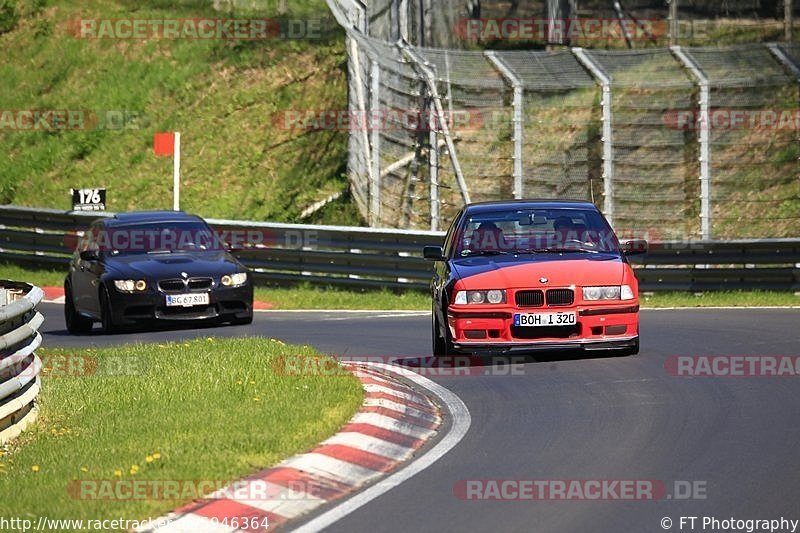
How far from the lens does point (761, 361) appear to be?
14125 millimetres

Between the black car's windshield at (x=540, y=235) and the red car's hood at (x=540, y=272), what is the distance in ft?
1.47

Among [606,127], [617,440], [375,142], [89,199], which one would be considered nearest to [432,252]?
[617,440]

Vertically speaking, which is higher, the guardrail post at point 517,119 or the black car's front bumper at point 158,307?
the guardrail post at point 517,119

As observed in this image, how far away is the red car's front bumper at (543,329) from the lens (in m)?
13.8

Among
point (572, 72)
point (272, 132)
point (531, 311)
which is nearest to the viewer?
point (531, 311)

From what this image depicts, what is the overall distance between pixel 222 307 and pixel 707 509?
11.8 m

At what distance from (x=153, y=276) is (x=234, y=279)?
979mm

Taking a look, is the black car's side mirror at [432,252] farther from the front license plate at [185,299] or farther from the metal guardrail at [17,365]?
the front license plate at [185,299]

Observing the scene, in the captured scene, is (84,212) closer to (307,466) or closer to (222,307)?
(222,307)

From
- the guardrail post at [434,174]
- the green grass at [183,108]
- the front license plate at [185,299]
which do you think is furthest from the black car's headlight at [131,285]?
the green grass at [183,108]

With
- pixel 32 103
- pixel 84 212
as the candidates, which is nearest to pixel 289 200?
pixel 84 212

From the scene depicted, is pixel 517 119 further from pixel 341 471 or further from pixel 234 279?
pixel 341 471

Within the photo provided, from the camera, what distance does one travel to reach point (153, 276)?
18828mm

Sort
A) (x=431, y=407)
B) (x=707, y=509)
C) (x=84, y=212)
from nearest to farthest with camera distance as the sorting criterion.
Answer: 1. (x=707, y=509)
2. (x=431, y=407)
3. (x=84, y=212)
